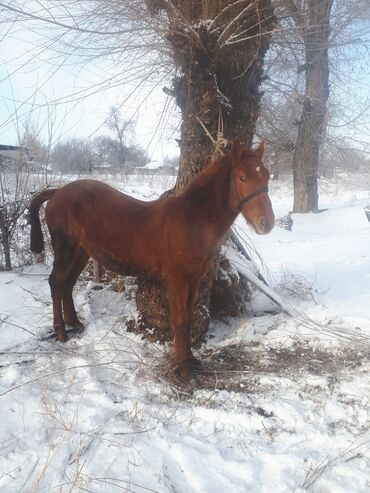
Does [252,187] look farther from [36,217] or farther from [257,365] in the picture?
[36,217]

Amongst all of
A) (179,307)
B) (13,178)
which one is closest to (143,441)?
(179,307)

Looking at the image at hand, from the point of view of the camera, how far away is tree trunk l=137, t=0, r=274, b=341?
128 inches

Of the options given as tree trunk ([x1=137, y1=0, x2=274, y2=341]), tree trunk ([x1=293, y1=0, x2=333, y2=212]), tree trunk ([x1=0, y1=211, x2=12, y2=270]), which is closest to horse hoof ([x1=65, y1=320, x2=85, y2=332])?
tree trunk ([x1=137, y1=0, x2=274, y2=341])

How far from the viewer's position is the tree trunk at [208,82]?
Answer: 324cm

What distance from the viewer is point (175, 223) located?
9.39 feet

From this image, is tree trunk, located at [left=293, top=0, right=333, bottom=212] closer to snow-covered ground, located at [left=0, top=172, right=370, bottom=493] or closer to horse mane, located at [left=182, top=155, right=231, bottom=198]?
snow-covered ground, located at [left=0, top=172, right=370, bottom=493]

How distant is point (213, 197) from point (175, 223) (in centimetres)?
37

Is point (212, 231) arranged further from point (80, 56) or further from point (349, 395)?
point (80, 56)

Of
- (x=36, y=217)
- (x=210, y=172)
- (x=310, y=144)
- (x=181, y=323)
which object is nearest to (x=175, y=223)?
(x=210, y=172)

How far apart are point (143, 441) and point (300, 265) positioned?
524 centimetres

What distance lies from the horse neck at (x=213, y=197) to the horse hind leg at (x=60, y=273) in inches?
52.4

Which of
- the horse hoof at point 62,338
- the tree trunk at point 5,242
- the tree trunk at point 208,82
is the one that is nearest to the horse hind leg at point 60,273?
the horse hoof at point 62,338

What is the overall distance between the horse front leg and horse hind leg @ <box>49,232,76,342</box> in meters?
1.14

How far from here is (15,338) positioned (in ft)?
10.9
